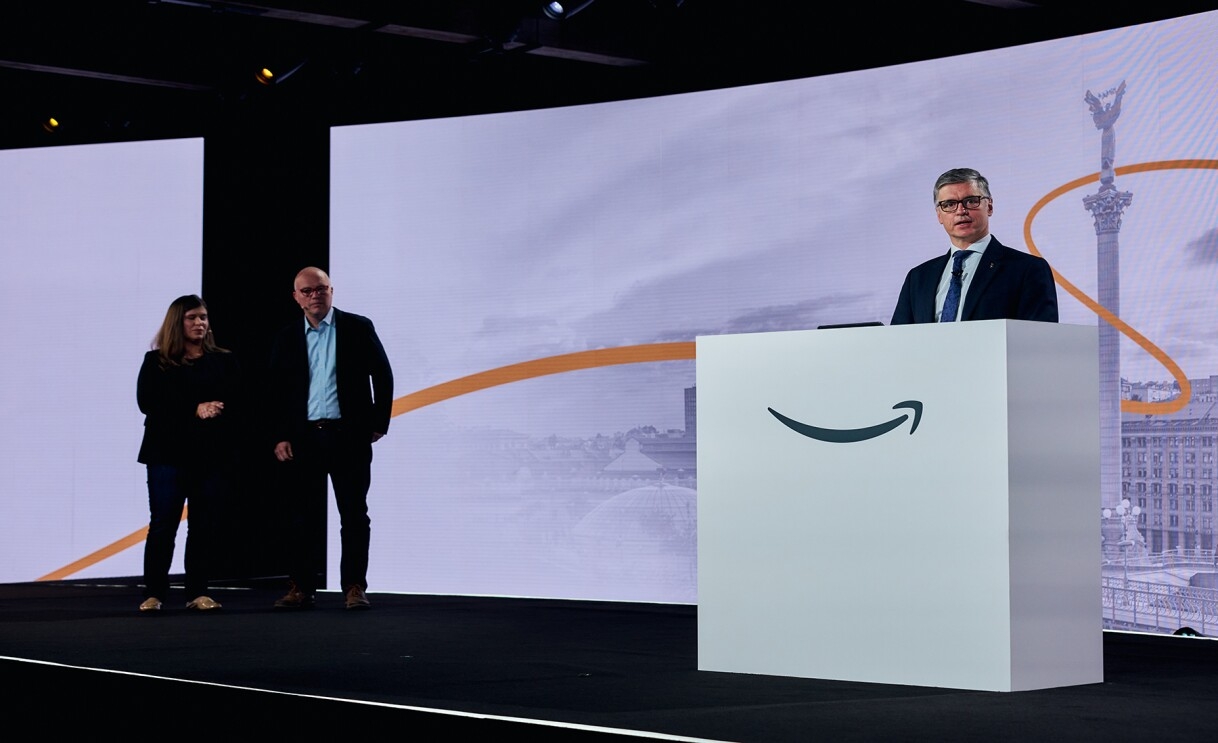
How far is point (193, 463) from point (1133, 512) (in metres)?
3.66

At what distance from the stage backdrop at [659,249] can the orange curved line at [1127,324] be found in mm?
13

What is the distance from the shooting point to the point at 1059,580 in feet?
11.7

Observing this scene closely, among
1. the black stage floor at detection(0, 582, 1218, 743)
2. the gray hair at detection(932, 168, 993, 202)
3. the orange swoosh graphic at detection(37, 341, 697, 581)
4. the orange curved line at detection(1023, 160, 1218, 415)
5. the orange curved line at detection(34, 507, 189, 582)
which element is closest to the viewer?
the black stage floor at detection(0, 582, 1218, 743)

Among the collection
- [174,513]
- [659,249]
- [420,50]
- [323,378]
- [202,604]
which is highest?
[420,50]

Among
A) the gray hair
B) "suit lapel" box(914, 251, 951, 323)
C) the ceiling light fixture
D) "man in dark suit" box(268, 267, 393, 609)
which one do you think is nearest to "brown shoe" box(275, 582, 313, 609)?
"man in dark suit" box(268, 267, 393, 609)

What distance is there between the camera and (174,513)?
6.08m

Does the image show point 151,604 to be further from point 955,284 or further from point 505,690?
point 955,284

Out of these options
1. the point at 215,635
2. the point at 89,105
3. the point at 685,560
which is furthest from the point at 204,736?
the point at 89,105

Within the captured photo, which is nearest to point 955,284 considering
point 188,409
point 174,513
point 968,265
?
point 968,265

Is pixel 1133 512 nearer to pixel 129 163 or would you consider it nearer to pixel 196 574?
pixel 196 574

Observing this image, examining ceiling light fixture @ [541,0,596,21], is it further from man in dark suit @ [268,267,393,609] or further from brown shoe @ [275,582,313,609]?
brown shoe @ [275,582,313,609]

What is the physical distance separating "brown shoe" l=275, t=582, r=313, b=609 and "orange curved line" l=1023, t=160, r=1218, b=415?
127 inches

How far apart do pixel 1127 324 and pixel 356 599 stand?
10.5 feet

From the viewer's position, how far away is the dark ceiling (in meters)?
6.73
